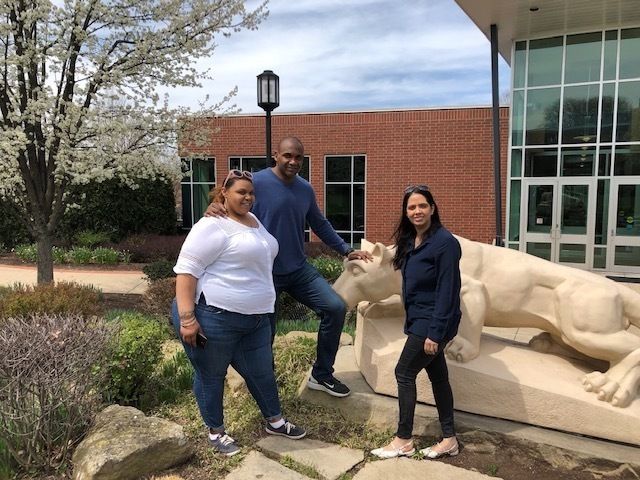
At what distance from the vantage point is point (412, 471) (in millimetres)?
2961

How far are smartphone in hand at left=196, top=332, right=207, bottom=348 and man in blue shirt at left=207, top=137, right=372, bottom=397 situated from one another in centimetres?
69

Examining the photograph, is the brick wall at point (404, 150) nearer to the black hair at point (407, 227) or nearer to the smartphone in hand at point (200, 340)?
the black hair at point (407, 227)

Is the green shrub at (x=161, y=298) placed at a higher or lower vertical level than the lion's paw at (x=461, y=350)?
lower

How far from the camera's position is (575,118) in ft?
40.9

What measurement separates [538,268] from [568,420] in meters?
1.02

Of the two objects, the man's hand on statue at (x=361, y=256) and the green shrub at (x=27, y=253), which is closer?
the man's hand on statue at (x=361, y=256)

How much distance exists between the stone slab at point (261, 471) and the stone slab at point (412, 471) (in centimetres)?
38

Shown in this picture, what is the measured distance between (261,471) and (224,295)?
3.38 feet

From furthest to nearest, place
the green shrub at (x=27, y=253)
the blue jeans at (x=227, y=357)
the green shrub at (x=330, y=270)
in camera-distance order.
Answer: the green shrub at (x=27, y=253), the green shrub at (x=330, y=270), the blue jeans at (x=227, y=357)

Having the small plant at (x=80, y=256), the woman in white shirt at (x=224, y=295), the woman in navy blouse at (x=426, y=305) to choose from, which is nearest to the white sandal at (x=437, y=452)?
the woman in navy blouse at (x=426, y=305)

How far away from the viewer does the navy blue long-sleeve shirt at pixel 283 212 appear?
340cm

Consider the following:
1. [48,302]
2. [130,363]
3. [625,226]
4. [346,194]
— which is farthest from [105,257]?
[625,226]

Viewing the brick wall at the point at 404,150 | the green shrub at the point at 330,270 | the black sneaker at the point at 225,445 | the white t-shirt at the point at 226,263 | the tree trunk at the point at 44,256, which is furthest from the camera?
the brick wall at the point at 404,150

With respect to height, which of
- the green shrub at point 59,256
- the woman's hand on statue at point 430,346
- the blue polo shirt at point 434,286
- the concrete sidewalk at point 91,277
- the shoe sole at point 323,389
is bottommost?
the concrete sidewalk at point 91,277
